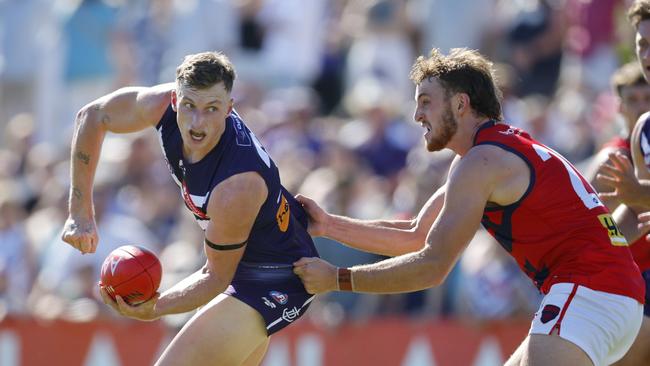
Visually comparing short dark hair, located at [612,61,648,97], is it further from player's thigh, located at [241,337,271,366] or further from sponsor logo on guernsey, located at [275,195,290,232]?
player's thigh, located at [241,337,271,366]

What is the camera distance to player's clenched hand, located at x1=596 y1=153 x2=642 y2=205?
7684mm

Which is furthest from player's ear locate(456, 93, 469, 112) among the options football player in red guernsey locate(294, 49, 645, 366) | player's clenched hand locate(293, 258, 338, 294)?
player's clenched hand locate(293, 258, 338, 294)

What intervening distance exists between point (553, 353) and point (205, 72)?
262 cm

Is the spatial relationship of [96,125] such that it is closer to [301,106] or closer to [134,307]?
[134,307]

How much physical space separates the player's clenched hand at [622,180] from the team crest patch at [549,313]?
43.8 inches

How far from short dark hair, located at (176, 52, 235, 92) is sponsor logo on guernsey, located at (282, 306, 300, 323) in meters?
1.42

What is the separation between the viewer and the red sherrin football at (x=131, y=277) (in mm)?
7578

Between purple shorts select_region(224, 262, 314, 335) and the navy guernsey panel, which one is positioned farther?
purple shorts select_region(224, 262, 314, 335)

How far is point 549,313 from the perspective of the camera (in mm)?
6980

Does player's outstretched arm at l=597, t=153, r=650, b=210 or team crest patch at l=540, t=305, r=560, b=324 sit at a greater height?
player's outstretched arm at l=597, t=153, r=650, b=210

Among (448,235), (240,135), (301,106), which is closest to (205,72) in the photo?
(240,135)

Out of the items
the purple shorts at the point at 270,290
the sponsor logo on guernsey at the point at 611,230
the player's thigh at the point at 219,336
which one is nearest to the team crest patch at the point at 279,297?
the purple shorts at the point at 270,290

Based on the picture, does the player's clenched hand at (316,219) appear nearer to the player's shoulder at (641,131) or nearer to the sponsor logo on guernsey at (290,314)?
the sponsor logo on guernsey at (290,314)

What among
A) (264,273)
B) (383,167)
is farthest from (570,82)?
(264,273)
